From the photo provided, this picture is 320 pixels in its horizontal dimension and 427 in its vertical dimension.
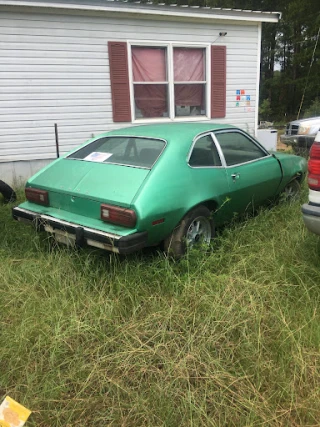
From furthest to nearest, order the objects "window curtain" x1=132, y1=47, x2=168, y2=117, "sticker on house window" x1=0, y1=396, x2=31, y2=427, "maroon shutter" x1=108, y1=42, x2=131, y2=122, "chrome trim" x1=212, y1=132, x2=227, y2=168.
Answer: "window curtain" x1=132, y1=47, x2=168, y2=117 → "maroon shutter" x1=108, y1=42, x2=131, y2=122 → "chrome trim" x1=212, y1=132, x2=227, y2=168 → "sticker on house window" x1=0, y1=396, x2=31, y2=427

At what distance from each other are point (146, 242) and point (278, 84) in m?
27.0

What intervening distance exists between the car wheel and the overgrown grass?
1.44 meters

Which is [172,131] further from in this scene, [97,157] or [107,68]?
[107,68]

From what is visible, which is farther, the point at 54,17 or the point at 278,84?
the point at 278,84

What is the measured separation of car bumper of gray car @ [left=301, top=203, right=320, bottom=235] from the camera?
9.20 ft

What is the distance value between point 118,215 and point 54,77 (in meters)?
4.96

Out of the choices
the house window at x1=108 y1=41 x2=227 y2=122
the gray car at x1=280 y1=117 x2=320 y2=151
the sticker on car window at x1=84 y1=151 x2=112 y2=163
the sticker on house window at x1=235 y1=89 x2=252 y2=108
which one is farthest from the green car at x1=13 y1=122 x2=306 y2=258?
the gray car at x1=280 y1=117 x2=320 y2=151

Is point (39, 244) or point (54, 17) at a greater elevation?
point (54, 17)

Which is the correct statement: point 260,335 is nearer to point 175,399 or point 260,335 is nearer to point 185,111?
point 175,399

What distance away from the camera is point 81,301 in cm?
290

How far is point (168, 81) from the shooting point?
7953mm

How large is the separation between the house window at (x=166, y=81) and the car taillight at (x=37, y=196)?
414 centimetres

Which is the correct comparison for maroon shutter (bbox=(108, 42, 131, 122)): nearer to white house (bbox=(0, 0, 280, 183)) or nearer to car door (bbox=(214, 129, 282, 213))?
white house (bbox=(0, 0, 280, 183))

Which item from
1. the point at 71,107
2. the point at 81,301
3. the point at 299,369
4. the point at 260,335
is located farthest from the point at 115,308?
the point at 71,107
